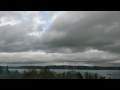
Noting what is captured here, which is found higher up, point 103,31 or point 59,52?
point 103,31

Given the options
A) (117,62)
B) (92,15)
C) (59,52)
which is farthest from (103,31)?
(59,52)

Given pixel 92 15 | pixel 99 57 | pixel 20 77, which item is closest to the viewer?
pixel 20 77

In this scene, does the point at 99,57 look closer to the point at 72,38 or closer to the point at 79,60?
the point at 79,60

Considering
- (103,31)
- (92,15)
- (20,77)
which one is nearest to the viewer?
(20,77)

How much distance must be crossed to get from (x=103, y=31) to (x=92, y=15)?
1.25ft

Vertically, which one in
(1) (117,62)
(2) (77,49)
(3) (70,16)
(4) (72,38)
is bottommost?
(1) (117,62)

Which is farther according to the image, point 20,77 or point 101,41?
point 101,41

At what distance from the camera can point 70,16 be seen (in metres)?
2.76

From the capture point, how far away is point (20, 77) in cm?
237

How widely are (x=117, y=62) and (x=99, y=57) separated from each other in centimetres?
41
